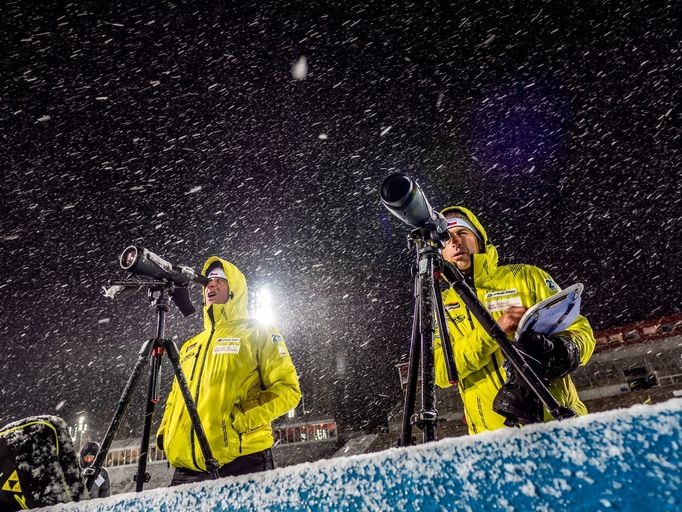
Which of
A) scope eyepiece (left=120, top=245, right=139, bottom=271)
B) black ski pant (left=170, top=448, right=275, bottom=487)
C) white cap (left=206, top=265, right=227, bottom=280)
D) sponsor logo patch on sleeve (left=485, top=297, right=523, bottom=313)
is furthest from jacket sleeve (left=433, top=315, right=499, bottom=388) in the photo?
white cap (left=206, top=265, right=227, bottom=280)

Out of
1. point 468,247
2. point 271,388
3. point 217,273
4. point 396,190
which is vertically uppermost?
point 217,273

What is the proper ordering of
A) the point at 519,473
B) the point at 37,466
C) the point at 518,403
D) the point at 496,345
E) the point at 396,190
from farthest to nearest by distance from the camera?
the point at 496,345, the point at 396,190, the point at 518,403, the point at 37,466, the point at 519,473

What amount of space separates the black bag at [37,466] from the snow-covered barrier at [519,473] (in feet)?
2.11

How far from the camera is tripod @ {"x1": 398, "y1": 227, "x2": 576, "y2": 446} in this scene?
108 cm

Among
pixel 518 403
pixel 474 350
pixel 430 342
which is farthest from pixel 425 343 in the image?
pixel 474 350

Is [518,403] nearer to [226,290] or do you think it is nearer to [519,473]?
[519,473]

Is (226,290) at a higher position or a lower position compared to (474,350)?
higher

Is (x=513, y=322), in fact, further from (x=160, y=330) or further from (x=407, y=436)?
(x=160, y=330)

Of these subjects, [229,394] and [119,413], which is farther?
[229,394]

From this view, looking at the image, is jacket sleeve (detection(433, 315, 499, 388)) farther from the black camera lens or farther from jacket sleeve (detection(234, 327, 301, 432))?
jacket sleeve (detection(234, 327, 301, 432))

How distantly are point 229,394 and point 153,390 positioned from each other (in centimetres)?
48

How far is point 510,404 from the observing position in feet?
4.47

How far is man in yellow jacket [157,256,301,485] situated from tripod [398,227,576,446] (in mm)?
1438

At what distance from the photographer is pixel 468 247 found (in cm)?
236
